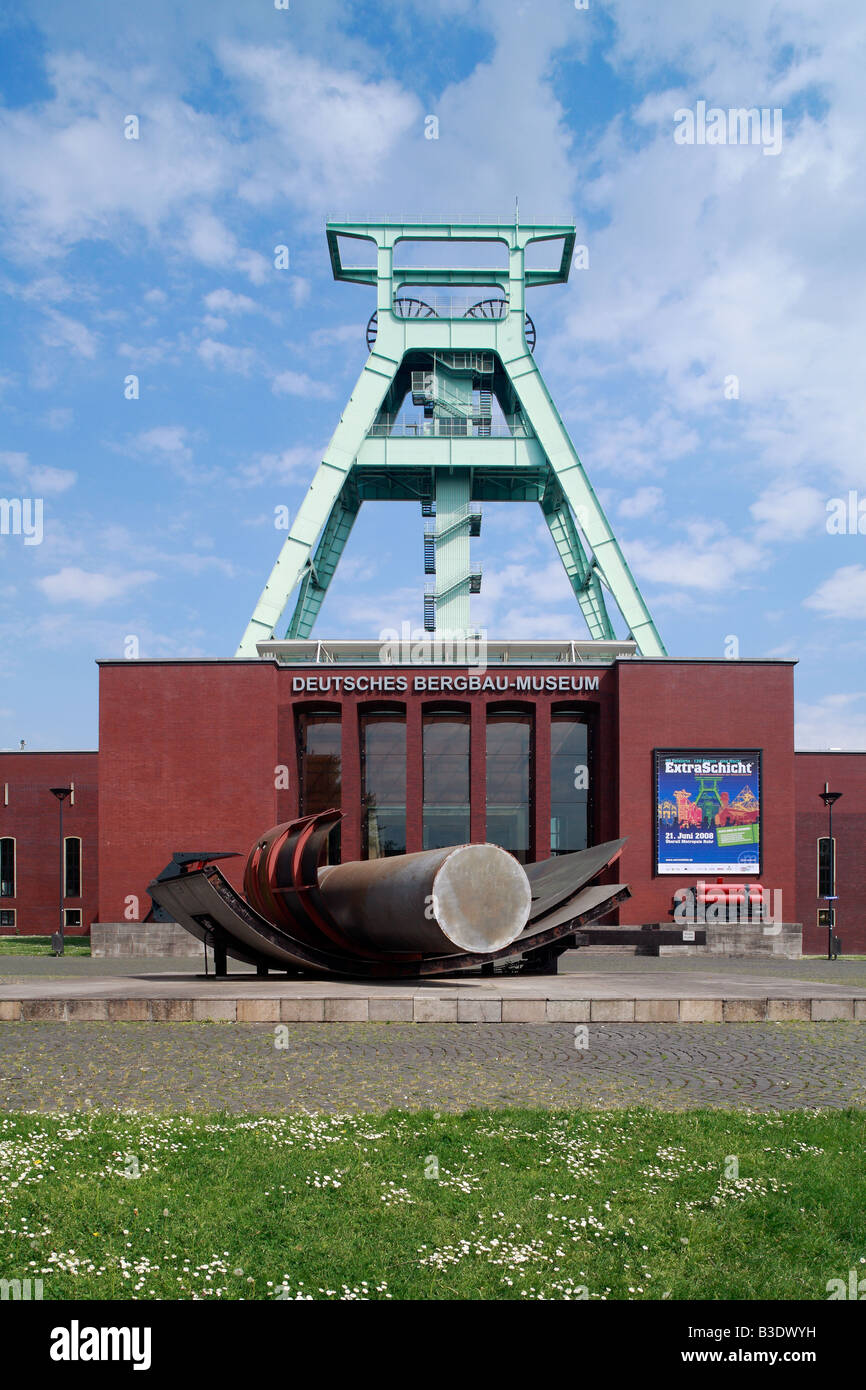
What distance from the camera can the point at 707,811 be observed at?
32.7 metres

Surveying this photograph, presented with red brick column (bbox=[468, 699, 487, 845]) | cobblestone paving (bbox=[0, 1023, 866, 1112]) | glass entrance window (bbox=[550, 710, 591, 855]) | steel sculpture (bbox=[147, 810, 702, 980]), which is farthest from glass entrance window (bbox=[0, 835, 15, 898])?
cobblestone paving (bbox=[0, 1023, 866, 1112])

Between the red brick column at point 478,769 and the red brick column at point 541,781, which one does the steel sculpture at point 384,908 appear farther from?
the red brick column at point 541,781

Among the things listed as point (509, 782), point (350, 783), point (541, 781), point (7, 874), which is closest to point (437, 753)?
point (509, 782)

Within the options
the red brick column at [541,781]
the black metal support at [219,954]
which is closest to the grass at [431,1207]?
the black metal support at [219,954]

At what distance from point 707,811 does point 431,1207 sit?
2919 cm

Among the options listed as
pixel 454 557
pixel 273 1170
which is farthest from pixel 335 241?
pixel 273 1170

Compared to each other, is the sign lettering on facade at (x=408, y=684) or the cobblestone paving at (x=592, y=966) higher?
the sign lettering on facade at (x=408, y=684)

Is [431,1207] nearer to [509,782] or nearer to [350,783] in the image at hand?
[350,783]

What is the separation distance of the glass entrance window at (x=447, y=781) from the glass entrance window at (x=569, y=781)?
294cm

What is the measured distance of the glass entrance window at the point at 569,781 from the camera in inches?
1416

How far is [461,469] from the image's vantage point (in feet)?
147

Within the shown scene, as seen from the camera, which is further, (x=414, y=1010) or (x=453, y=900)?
(x=453, y=900)

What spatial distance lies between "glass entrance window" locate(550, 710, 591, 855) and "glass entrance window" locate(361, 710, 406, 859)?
503 centimetres
